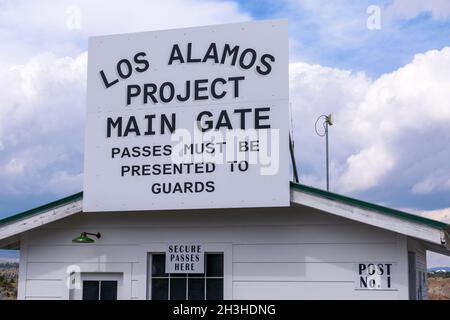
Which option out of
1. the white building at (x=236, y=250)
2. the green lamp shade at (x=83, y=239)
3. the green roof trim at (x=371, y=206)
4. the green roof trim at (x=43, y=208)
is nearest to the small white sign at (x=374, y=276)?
the white building at (x=236, y=250)

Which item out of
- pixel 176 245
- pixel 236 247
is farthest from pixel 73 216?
pixel 236 247

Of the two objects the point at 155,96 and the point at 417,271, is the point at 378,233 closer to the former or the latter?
the point at 417,271

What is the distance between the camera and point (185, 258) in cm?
→ 1106

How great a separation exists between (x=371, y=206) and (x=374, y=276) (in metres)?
1.16

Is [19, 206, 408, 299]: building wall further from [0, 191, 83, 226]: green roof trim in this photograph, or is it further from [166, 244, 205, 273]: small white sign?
[0, 191, 83, 226]: green roof trim

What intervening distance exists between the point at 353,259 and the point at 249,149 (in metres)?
2.30

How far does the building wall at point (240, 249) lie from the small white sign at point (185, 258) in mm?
115

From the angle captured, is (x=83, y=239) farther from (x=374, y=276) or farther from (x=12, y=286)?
(x=12, y=286)

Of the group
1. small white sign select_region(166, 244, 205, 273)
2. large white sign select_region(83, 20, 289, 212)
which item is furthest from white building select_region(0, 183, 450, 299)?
large white sign select_region(83, 20, 289, 212)

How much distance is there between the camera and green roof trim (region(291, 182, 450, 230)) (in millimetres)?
9523

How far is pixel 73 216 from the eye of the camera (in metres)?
11.8

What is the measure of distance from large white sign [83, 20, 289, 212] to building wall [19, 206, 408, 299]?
2.24ft

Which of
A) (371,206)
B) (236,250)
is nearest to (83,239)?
(236,250)

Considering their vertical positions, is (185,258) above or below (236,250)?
below
